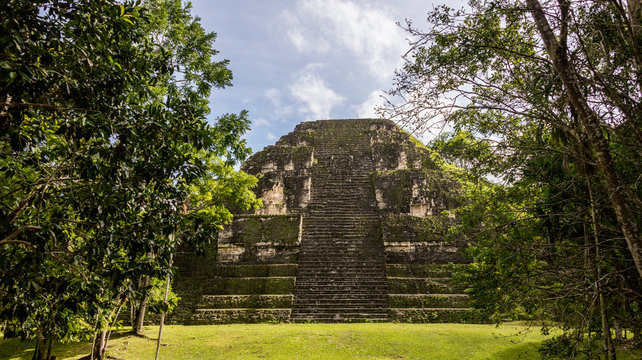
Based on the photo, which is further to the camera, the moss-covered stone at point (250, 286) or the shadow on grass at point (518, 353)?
the moss-covered stone at point (250, 286)

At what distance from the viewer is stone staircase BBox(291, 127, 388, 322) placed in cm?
1059

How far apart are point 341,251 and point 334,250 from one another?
0.25m

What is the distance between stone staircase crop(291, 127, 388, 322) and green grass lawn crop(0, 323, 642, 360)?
45.0 inches

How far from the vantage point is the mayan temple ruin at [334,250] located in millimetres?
10625

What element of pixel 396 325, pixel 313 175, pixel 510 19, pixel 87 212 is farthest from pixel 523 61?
pixel 313 175

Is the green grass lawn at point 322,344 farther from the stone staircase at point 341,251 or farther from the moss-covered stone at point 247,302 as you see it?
the moss-covered stone at point 247,302

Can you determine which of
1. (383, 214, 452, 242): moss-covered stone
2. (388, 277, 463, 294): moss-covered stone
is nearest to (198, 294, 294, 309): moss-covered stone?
(388, 277, 463, 294): moss-covered stone

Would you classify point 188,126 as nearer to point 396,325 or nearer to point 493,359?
point 493,359

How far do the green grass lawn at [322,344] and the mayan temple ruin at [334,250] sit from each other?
3.93 ft

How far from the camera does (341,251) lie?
1292cm

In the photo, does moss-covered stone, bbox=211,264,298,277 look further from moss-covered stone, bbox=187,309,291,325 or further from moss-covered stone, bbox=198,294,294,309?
moss-covered stone, bbox=187,309,291,325

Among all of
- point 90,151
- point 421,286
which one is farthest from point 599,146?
point 421,286

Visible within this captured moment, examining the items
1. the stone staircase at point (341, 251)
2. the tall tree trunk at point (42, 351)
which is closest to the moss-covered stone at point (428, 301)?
the stone staircase at point (341, 251)

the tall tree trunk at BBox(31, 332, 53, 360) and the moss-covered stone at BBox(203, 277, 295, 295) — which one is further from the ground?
the moss-covered stone at BBox(203, 277, 295, 295)
